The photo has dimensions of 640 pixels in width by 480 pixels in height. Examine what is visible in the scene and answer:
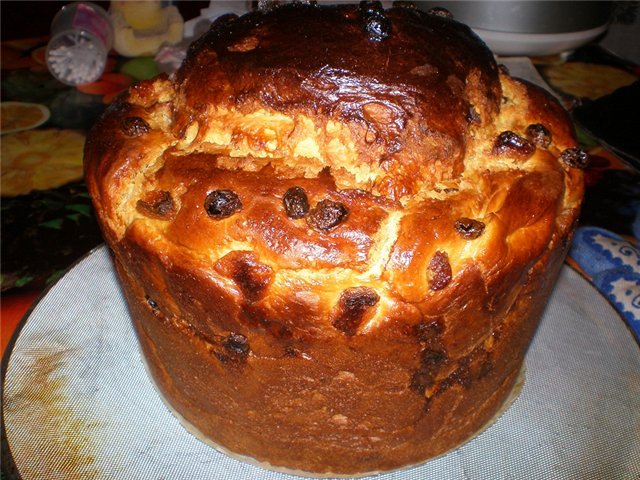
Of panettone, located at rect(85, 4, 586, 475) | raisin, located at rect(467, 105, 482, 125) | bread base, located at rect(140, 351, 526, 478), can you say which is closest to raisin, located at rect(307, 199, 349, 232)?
panettone, located at rect(85, 4, 586, 475)

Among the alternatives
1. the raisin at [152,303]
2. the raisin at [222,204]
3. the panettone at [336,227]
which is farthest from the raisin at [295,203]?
the raisin at [152,303]

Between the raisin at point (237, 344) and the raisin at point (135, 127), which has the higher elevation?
the raisin at point (135, 127)

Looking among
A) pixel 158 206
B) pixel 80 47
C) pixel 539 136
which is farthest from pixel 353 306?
pixel 80 47

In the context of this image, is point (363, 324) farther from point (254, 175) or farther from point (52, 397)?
point (52, 397)

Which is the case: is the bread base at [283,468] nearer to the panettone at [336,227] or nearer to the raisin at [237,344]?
the panettone at [336,227]

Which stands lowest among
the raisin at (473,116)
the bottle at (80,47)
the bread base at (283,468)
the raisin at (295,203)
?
the bottle at (80,47)

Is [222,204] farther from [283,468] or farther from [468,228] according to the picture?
[283,468]

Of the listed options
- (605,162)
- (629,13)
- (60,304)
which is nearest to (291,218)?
(60,304)
